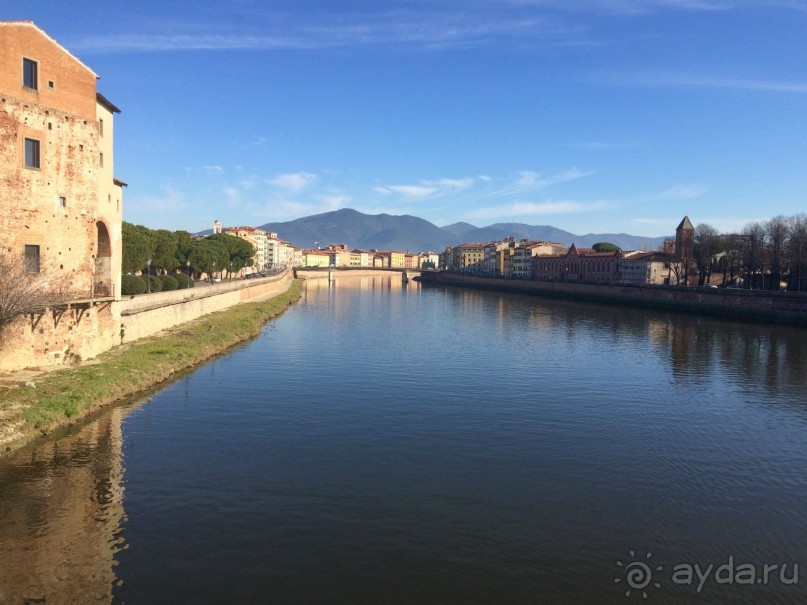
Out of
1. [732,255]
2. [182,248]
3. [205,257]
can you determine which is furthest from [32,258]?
[732,255]

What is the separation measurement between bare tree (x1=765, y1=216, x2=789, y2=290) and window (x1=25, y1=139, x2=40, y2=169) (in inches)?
3029

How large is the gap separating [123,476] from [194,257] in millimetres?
64647

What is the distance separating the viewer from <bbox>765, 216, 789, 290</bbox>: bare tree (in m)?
73.1

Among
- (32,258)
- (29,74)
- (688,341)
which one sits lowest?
(688,341)

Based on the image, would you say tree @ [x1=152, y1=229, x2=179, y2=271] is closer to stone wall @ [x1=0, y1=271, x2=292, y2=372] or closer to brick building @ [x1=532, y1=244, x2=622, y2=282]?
stone wall @ [x1=0, y1=271, x2=292, y2=372]

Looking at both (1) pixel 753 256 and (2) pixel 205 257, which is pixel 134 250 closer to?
(2) pixel 205 257

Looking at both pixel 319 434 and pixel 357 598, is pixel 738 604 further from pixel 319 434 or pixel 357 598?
pixel 319 434

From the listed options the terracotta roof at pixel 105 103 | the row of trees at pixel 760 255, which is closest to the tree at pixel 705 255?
the row of trees at pixel 760 255

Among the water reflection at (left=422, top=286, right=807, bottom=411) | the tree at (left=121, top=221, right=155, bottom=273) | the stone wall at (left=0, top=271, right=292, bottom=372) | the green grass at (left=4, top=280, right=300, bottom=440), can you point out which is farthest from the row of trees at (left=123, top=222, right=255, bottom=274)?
the water reflection at (left=422, top=286, right=807, bottom=411)

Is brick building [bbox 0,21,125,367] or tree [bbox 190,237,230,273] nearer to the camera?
brick building [bbox 0,21,125,367]

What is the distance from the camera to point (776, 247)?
241ft

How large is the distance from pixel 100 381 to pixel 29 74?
36.4 ft

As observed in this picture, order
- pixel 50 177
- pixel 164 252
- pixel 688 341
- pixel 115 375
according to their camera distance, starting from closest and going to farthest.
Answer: pixel 50 177 → pixel 115 375 → pixel 688 341 → pixel 164 252

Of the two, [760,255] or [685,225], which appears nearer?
[760,255]
